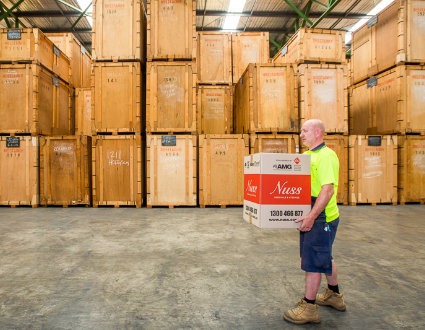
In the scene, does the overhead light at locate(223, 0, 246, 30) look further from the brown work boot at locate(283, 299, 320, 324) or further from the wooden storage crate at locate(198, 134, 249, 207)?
the brown work boot at locate(283, 299, 320, 324)

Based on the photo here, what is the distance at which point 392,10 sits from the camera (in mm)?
8148

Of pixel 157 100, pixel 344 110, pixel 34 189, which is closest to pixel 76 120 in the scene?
pixel 34 189

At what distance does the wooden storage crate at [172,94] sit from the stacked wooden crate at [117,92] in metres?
0.41

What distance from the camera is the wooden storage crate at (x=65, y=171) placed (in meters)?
7.79

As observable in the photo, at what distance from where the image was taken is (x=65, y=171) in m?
7.86

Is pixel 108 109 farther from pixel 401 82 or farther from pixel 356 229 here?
pixel 401 82

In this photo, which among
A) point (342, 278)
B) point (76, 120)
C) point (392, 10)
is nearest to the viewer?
point (342, 278)

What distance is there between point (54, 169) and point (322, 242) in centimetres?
756

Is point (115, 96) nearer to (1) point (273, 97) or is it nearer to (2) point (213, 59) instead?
(2) point (213, 59)

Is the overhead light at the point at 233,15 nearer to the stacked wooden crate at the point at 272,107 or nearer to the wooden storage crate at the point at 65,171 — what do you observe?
the stacked wooden crate at the point at 272,107

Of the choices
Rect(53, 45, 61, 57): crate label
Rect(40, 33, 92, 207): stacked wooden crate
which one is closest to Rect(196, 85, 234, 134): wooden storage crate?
Rect(40, 33, 92, 207): stacked wooden crate

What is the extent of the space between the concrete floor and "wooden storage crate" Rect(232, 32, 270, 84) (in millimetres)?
5561

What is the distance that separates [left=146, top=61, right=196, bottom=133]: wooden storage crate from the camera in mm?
7672

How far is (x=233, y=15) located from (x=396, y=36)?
8271 mm
